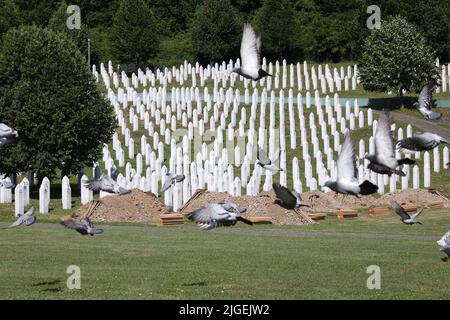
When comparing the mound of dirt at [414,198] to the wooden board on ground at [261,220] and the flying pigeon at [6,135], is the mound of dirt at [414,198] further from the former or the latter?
the flying pigeon at [6,135]

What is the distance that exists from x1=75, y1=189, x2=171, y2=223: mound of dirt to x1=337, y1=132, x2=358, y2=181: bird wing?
76.3ft

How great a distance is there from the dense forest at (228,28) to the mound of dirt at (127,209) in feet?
156

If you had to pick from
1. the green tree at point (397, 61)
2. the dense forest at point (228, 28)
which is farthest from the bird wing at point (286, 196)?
the dense forest at point (228, 28)

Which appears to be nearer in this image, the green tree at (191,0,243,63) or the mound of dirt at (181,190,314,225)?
the mound of dirt at (181,190,314,225)

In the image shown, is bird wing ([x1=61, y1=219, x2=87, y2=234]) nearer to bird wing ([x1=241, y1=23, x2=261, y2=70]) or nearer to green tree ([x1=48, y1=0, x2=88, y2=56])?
bird wing ([x1=241, y1=23, x2=261, y2=70])

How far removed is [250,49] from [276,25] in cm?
8101

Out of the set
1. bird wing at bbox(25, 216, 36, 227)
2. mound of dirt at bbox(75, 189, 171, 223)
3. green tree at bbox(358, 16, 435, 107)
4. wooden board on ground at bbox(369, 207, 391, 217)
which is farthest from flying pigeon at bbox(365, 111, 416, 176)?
green tree at bbox(358, 16, 435, 107)

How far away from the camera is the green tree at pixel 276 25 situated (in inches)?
3949

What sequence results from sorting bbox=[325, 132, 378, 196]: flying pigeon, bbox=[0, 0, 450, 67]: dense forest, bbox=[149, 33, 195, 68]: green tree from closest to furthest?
bbox=[325, 132, 378, 196]: flying pigeon
bbox=[0, 0, 450, 67]: dense forest
bbox=[149, 33, 195, 68]: green tree

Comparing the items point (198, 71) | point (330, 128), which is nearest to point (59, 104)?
point (330, 128)

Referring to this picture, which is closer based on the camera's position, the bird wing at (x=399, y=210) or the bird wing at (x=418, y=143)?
the bird wing at (x=418, y=143)

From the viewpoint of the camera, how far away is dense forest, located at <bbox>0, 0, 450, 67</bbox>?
304 feet

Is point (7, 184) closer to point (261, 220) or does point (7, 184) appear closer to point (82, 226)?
point (261, 220)
